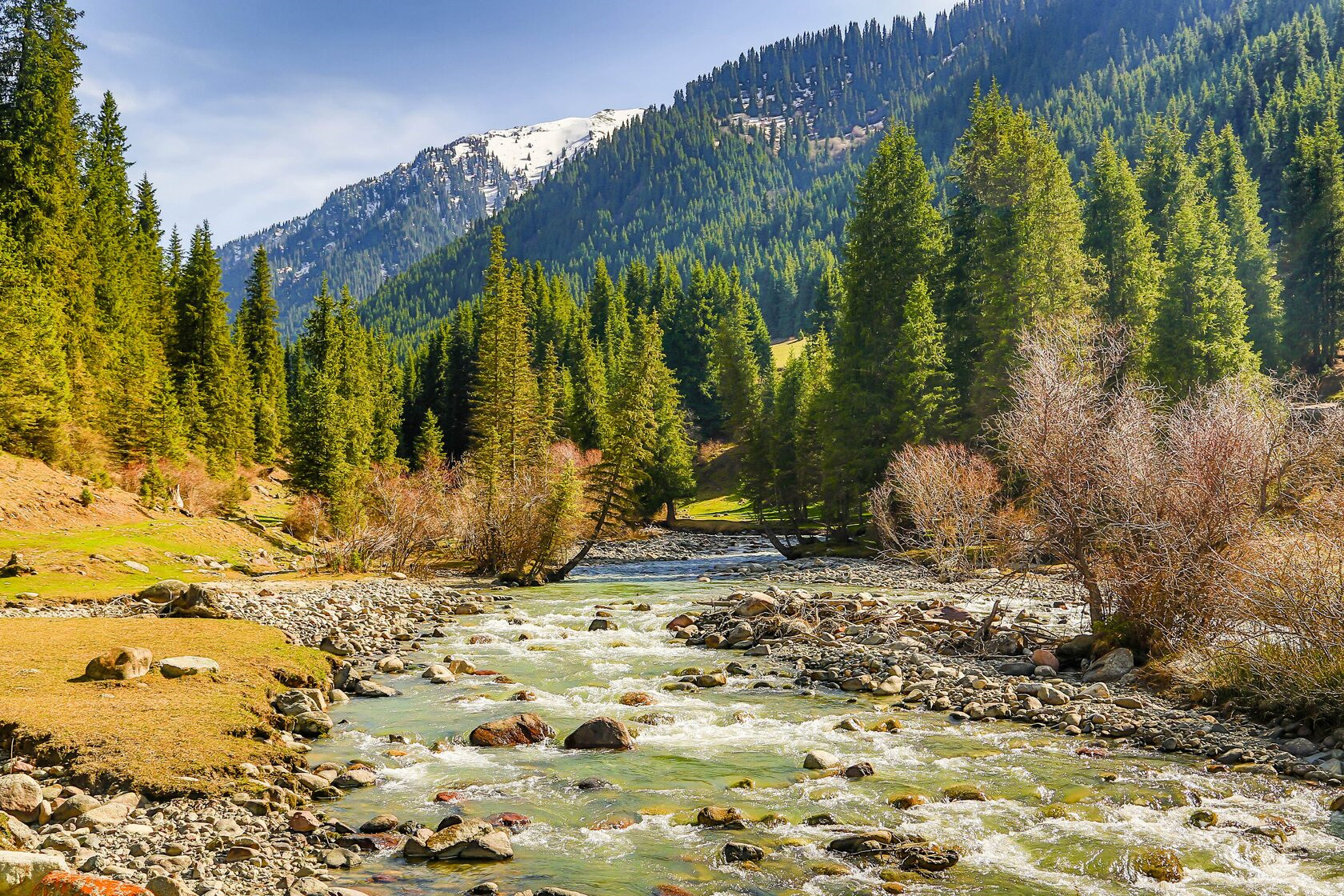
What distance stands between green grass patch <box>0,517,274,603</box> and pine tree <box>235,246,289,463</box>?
3787 centimetres

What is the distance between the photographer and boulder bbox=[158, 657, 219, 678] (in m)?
13.9

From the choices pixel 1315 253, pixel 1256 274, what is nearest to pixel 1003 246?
pixel 1256 274

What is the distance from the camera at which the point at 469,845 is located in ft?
29.5

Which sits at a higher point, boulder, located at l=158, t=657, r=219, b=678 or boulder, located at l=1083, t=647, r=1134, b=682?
boulder, located at l=158, t=657, r=219, b=678

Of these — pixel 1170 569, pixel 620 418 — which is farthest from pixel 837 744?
pixel 620 418

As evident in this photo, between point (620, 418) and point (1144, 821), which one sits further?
point (620, 418)

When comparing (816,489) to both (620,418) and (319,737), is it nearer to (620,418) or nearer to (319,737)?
(620,418)

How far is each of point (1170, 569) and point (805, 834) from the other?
8580 millimetres

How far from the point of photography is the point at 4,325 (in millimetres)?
30922

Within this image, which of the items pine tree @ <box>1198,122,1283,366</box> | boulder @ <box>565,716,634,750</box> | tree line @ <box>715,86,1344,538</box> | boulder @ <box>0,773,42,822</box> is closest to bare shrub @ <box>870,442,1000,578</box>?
tree line @ <box>715,86,1344,538</box>

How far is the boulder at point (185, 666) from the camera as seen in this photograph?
45.7 feet

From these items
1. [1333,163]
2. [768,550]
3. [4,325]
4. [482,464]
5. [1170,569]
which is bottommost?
[768,550]

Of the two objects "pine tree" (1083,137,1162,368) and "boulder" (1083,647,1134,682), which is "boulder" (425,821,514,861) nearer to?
"boulder" (1083,647,1134,682)

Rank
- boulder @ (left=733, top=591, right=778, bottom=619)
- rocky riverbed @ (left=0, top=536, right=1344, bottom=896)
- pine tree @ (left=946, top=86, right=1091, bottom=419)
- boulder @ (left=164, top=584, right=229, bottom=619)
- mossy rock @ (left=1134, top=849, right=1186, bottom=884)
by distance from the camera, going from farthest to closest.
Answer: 1. pine tree @ (left=946, top=86, right=1091, bottom=419)
2. boulder @ (left=733, top=591, right=778, bottom=619)
3. boulder @ (left=164, top=584, right=229, bottom=619)
4. rocky riverbed @ (left=0, top=536, right=1344, bottom=896)
5. mossy rock @ (left=1134, top=849, right=1186, bottom=884)
